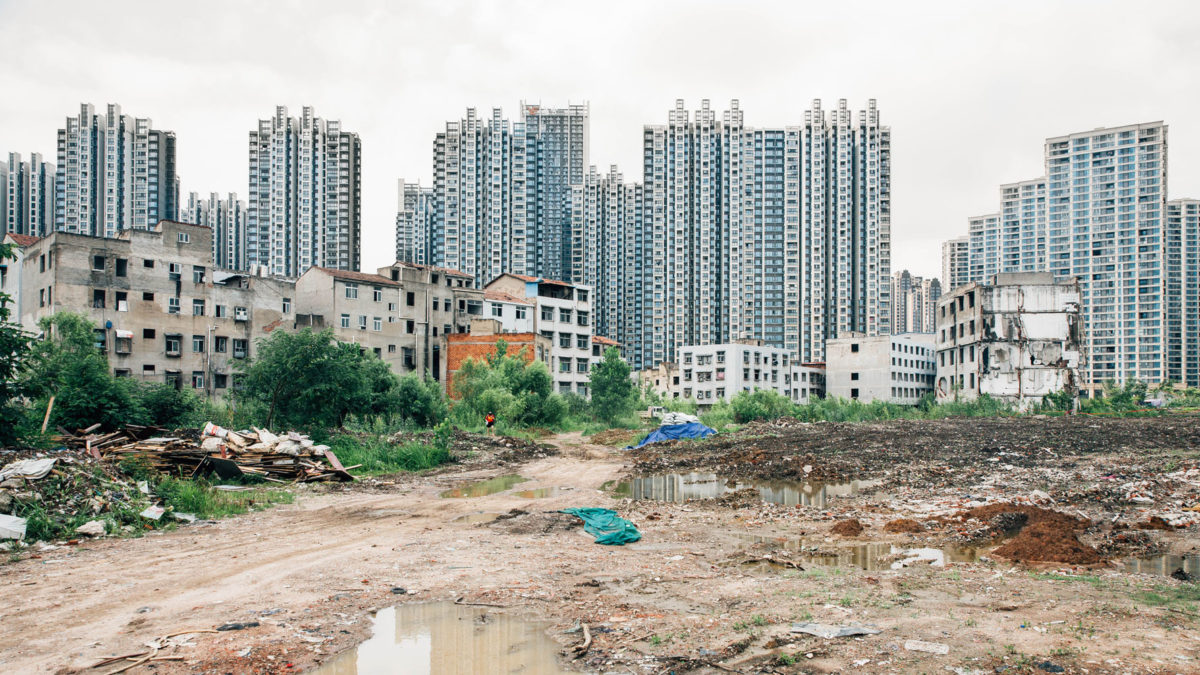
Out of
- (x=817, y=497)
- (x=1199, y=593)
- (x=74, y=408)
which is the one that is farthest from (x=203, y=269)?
(x=1199, y=593)

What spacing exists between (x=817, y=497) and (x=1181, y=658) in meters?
10.8

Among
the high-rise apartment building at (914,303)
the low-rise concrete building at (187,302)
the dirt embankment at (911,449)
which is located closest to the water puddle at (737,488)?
the dirt embankment at (911,449)

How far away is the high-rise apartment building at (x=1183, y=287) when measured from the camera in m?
82.9

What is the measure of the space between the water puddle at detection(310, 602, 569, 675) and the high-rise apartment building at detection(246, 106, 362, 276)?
86579mm

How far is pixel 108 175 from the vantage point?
8206cm

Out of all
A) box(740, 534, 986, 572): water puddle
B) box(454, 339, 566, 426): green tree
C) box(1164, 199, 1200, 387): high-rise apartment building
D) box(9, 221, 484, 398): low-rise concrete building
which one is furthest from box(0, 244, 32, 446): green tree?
box(1164, 199, 1200, 387): high-rise apartment building

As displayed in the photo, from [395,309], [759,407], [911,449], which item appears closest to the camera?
[911,449]

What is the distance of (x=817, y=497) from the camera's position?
1636 centimetres

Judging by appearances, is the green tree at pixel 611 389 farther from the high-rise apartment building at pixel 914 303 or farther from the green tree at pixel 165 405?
the high-rise apartment building at pixel 914 303

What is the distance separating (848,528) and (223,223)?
107 meters

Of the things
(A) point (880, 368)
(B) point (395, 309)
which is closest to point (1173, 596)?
(B) point (395, 309)

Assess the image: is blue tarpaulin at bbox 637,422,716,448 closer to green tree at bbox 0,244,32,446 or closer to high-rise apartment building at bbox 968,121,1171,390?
green tree at bbox 0,244,32,446

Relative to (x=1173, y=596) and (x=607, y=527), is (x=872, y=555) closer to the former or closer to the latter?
(x=1173, y=596)

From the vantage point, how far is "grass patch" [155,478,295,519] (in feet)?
42.4
